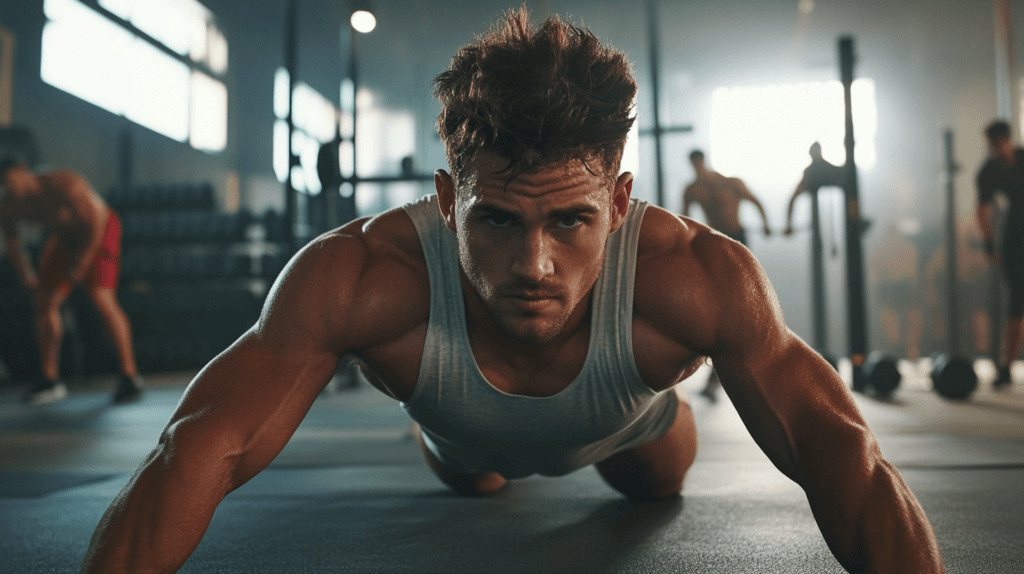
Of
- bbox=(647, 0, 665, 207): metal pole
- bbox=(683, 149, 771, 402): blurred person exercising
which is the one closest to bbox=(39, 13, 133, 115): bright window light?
bbox=(647, 0, 665, 207): metal pole

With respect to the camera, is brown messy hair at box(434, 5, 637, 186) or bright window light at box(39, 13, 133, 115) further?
bright window light at box(39, 13, 133, 115)

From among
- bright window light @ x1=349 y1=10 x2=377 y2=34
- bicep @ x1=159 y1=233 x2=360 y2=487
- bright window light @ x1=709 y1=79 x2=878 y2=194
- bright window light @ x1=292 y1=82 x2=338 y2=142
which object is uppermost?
bright window light @ x1=292 y1=82 x2=338 y2=142

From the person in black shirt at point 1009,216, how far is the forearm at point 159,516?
4174mm

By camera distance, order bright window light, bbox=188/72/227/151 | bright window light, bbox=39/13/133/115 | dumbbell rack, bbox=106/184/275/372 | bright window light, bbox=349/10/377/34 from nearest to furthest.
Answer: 1. bright window light, bbox=349/10/377/34
2. bright window light, bbox=39/13/133/115
3. dumbbell rack, bbox=106/184/275/372
4. bright window light, bbox=188/72/227/151

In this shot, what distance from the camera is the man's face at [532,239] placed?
84cm

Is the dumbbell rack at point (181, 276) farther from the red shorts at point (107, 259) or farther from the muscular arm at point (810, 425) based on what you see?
the muscular arm at point (810, 425)

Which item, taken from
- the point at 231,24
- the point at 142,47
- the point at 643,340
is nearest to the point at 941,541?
the point at 643,340

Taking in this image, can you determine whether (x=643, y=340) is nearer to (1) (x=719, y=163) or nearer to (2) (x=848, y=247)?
(2) (x=848, y=247)

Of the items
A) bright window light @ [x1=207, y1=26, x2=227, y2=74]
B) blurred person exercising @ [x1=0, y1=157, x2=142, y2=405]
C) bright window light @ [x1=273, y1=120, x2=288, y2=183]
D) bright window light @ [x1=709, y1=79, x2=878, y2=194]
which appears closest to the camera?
blurred person exercising @ [x1=0, y1=157, x2=142, y2=405]

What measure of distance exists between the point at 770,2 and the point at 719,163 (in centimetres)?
188

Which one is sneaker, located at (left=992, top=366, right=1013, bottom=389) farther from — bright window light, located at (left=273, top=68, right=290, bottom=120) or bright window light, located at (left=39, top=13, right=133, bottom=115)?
bright window light, located at (left=273, top=68, right=290, bottom=120)

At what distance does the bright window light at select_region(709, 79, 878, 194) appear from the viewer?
283 inches

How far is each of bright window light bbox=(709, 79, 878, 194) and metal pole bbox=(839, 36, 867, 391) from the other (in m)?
3.54

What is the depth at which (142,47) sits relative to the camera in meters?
6.32
